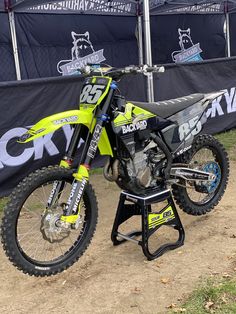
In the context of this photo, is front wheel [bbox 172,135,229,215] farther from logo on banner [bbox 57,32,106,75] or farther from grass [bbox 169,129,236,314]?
logo on banner [bbox 57,32,106,75]

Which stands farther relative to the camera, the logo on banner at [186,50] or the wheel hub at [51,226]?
the logo on banner at [186,50]

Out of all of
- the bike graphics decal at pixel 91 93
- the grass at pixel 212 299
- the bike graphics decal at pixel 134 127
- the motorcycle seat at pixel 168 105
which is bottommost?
the grass at pixel 212 299

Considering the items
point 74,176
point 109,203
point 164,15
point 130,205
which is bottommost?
point 109,203

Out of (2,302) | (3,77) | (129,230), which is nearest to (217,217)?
(129,230)

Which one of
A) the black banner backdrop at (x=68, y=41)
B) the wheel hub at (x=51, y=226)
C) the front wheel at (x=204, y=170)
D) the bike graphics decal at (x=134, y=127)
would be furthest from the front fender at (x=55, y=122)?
the black banner backdrop at (x=68, y=41)

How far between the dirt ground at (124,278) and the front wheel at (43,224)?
18 cm

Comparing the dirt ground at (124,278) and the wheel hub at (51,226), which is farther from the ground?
the wheel hub at (51,226)

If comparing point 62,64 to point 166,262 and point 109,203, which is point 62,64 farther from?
point 166,262

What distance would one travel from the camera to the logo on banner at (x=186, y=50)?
45.6ft

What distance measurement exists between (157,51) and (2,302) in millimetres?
11013

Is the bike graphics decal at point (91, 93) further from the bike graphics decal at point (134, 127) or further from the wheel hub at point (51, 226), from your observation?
the wheel hub at point (51, 226)

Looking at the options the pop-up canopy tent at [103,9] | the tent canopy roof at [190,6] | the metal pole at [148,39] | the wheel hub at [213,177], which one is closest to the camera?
the wheel hub at [213,177]

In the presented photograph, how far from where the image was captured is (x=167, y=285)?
130 inches

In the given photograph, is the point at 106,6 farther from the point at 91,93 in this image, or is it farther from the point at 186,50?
the point at 91,93
